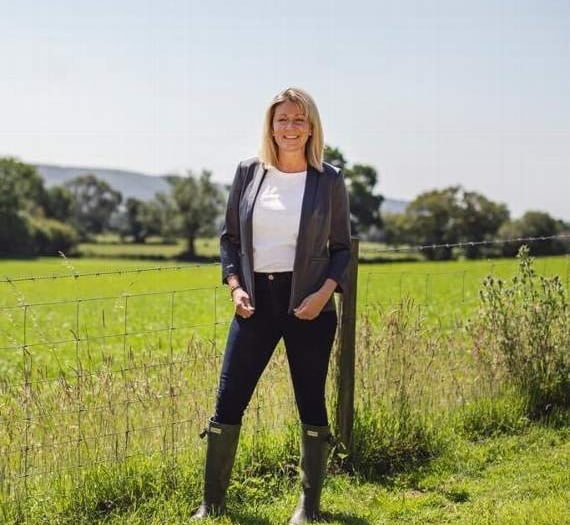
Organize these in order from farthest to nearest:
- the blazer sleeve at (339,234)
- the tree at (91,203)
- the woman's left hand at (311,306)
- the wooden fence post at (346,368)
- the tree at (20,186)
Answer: the tree at (91,203) < the tree at (20,186) < the wooden fence post at (346,368) < the blazer sleeve at (339,234) < the woman's left hand at (311,306)

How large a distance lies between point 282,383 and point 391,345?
80 cm

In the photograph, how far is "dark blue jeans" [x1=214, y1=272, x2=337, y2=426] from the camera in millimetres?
3969

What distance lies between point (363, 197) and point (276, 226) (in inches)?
3334

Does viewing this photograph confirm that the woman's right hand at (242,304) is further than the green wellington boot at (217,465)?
No

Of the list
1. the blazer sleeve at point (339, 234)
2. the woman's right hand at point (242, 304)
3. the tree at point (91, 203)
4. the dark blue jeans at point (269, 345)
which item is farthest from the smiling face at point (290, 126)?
the tree at point (91, 203)

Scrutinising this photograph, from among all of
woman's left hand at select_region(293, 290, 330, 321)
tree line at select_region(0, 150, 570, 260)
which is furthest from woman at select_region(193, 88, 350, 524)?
tree line at select_region(0, 150, 570, 260)

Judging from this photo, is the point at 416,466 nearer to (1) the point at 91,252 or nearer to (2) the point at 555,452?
(2) the point at 555,452

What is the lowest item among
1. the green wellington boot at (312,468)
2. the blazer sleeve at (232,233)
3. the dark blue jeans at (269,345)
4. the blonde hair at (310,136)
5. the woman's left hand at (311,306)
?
the green wellington boot at (312,468)

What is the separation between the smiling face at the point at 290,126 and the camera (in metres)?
3.92

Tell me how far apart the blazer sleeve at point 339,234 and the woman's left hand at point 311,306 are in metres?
0.15

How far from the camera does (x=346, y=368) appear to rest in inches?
197

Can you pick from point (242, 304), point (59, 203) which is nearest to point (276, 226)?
point (242, 304)

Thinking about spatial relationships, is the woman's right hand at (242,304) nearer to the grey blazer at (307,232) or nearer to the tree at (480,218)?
the grey blazer at (307,232)

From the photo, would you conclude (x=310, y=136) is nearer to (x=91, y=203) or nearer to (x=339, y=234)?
(x=339, y=234)
